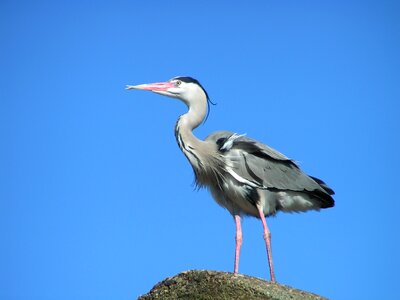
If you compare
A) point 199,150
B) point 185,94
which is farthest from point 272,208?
point 185,94

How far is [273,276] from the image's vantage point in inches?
418

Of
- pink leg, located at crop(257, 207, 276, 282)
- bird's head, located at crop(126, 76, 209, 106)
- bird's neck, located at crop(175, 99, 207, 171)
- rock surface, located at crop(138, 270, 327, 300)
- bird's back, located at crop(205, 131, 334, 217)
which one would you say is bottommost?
rock surface, located at crop(138, 270, 327, 300)

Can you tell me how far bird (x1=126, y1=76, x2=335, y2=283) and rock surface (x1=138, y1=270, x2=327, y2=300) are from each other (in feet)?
4.34

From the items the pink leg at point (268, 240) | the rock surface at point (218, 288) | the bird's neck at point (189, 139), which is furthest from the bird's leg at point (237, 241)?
the bird's neck at point (189, 139)

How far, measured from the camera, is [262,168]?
447 inches

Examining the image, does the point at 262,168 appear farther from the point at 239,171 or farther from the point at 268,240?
the point at 268,240

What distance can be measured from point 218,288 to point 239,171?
8.04 feet

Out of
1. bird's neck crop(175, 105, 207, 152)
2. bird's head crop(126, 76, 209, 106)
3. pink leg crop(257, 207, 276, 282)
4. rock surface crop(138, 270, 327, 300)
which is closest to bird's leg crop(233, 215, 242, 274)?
pink leg crop(257, 207, 276, 282)

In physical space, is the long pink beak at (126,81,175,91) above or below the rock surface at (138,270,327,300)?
above

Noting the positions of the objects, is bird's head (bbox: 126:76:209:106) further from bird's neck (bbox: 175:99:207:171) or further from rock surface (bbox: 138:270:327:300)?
rock surface (bbox: 138:270:327:300)

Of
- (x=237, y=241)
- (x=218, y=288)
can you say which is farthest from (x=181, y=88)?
(x=218, y=288)

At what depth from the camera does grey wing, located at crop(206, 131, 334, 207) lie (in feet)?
36.8

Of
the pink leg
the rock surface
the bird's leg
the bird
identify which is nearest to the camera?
the rock surface

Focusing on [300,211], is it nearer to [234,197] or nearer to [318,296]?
[234,197]
